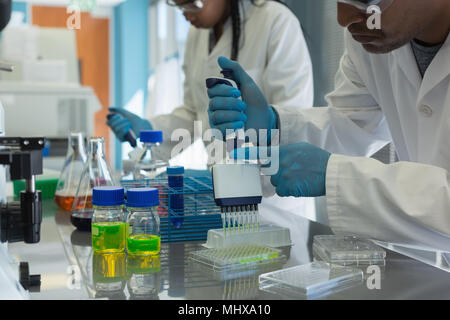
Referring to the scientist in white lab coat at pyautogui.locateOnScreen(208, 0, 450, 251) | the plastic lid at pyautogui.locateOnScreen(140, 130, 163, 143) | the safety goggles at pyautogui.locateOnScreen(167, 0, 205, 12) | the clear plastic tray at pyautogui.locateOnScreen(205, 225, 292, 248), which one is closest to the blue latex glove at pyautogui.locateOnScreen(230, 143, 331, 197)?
the scientist in white lab coat at pyautogui.locateOnScreen(208, 0, 450, 251)

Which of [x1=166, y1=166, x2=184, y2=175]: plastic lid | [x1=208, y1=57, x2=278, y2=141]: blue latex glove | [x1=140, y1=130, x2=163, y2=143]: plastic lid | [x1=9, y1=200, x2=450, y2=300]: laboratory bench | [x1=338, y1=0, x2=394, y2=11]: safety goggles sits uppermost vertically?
[x1=338, y1=0, x2=394, y2=11]: safety goggles

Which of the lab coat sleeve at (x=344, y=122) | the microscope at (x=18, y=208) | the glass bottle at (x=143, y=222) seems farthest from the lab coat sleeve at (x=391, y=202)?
the microscope at (x=18, y=208)

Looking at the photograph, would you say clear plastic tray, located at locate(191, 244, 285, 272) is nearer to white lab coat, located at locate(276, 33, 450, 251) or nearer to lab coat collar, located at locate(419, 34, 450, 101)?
white lab coat, located at locate(276, 33, 450, 251)

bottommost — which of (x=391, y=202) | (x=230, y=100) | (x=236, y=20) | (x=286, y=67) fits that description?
(x=391, y=202)

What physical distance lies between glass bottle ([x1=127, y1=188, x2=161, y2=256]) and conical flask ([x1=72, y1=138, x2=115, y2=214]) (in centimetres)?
36

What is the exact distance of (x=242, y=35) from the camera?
85.3 inches

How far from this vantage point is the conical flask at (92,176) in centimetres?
137

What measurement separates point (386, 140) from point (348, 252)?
0.87 m

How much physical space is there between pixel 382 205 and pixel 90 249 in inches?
25.4

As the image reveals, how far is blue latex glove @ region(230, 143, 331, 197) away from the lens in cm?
115

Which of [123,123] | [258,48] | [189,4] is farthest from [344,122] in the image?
[123,123]

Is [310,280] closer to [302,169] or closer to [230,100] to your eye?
[302,169]

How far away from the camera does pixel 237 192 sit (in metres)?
1.02

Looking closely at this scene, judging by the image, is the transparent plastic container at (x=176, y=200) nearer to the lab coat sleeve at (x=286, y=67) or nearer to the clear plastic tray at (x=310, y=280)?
the clear plastic tray at (x=310, y=280)
